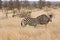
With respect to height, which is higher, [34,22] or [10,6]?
[34,22]

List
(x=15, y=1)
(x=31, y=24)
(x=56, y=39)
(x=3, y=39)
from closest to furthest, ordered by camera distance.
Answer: (x=3, y=39)
(x=56, y=39)
(x=31, y=24)
(x=15, y=1)

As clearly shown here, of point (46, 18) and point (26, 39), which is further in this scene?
point (46, 18)

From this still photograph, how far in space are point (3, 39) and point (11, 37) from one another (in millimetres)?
303

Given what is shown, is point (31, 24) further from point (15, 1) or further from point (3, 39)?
point (15, 1)

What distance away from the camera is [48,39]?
7547 millimetres

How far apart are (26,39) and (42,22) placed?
16.5 feet

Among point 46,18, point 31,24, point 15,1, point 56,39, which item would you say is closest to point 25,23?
point 31,24

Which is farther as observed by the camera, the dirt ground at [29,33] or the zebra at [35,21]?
the zebra at [35,21]

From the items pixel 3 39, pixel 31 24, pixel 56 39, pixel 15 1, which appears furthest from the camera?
pixel 15 1

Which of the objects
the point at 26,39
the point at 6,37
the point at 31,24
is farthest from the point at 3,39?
the point at 31,24

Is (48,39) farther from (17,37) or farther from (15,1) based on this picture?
(15,1)

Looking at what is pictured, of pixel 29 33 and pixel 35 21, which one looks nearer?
pixel 29 33

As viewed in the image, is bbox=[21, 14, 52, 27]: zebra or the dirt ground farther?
bbox=[21, 14, 52, 27]: zebra

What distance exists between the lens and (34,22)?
1213cm
